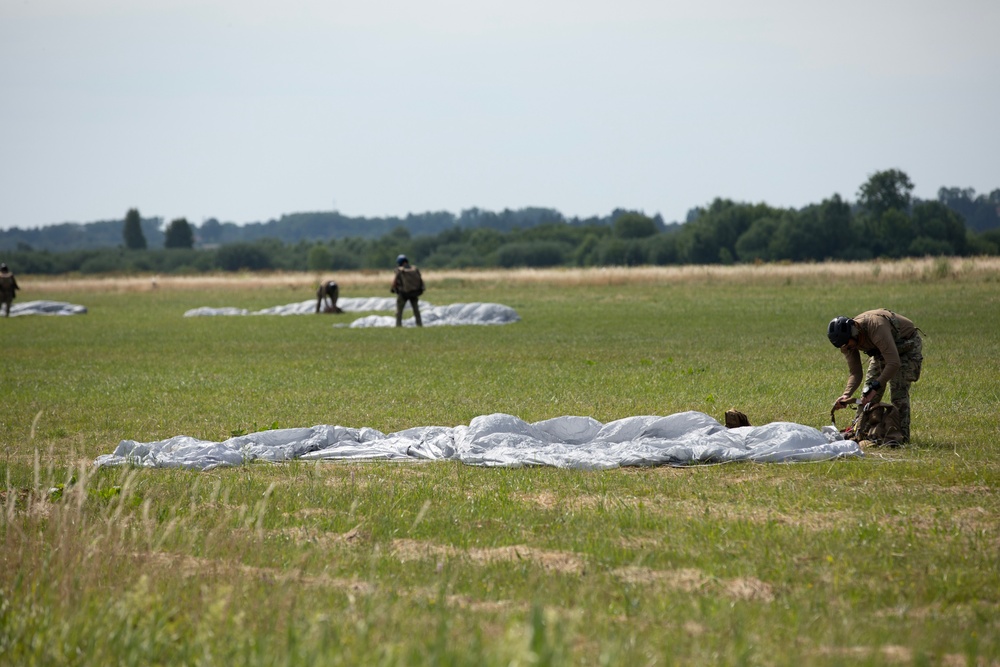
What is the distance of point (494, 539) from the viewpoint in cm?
808

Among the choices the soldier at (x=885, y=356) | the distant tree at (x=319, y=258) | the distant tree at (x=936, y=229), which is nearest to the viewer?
the soldier at (x=885, y=356)

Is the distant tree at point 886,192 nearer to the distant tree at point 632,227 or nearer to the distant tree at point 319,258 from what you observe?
the distant tree at point 632,227

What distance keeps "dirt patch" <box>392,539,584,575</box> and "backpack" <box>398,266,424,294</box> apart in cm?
2444

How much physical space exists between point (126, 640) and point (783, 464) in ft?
22.7

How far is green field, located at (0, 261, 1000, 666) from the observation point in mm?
5742

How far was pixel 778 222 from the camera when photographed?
5037 inches

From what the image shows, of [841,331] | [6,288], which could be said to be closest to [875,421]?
[841,331]

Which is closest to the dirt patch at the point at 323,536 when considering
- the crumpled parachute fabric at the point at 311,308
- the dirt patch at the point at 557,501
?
the dirt patch at the point at 557,501

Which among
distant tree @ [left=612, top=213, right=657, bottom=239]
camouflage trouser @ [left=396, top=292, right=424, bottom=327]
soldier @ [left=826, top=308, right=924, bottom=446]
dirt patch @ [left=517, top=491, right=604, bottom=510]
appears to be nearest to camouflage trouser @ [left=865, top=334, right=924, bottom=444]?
soldier @ [left=826, top=308, right=924, bottom=446]

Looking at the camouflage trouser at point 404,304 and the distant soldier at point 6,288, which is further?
the distant soldier at point 6,288

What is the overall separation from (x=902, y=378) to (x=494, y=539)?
5546 mm

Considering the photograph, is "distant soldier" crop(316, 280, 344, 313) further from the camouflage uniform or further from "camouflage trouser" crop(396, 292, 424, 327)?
the camouflage uniform

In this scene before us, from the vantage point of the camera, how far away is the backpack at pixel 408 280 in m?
32.2

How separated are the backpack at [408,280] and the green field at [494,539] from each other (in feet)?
42.4
